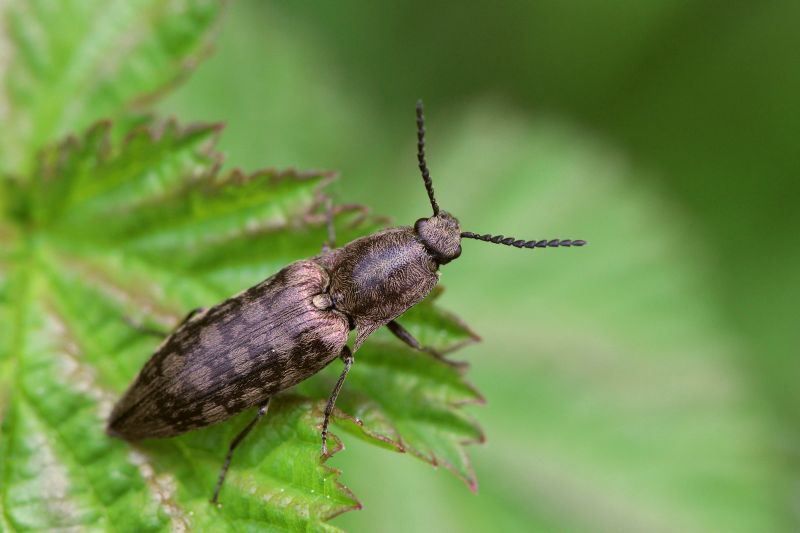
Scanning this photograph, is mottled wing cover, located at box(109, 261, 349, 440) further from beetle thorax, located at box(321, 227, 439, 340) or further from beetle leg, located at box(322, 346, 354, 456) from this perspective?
beetle thorax, located at box(321, 227, 439, 340)

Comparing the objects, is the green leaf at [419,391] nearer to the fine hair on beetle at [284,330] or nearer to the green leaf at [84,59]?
the fine hair on beetle at [284,330]

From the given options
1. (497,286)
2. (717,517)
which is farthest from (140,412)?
(717,517)

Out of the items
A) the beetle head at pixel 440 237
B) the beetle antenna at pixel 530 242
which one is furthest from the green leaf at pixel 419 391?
the beetle antenna at pixel 530 242

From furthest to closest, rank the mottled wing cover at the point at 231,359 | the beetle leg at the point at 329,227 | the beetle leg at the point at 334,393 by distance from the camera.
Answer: the beetle leg at the point at 329,227, the mottled wing cover at the point at 231,359, the beetle leg at the point at 334,393

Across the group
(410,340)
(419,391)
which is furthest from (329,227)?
(419,391)

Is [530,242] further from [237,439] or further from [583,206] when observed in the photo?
[583,206]

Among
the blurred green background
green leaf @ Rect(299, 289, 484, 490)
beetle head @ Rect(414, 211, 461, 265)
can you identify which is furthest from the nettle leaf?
the blurred green background
